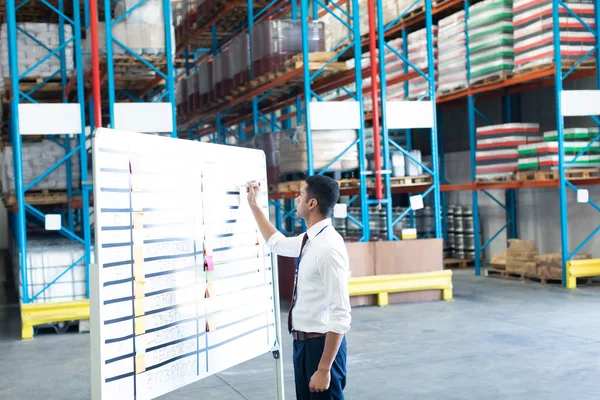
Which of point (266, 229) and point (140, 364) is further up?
point (266, 229)

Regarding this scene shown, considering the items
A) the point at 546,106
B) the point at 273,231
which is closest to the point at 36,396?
the point at 273,231

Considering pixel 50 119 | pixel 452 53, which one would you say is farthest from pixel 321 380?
pixel 452 53

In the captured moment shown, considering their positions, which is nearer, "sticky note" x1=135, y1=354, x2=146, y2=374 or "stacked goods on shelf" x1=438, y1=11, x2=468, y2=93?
"sticky note" x1=135, y1=354, x2=146, y2=374

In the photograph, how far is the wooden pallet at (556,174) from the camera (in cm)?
1152

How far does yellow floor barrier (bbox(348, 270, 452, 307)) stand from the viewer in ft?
33.8

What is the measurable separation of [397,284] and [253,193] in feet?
21.0

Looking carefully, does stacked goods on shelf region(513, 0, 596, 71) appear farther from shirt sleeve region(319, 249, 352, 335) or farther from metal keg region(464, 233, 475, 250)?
shirt sleeve region(319, 249, 352, 335)

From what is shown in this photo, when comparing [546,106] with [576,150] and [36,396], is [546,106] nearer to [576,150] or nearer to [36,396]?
[576,150]

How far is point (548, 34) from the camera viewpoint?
458 inches

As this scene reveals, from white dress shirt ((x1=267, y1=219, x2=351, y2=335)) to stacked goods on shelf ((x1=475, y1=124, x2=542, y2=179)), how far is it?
30.9 ft

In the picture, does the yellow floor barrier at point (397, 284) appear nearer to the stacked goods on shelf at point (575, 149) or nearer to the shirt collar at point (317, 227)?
the stacked goods on shelf at point (575, 149)

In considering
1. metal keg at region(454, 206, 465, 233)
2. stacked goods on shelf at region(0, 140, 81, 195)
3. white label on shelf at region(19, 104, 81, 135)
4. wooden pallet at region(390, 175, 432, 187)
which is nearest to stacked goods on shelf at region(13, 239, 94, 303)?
white label on shelf at region(19, 104, 81, 135)

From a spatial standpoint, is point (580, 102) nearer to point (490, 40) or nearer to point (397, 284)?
point (490, 40)

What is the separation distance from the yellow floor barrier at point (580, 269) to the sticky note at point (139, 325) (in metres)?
9.22
